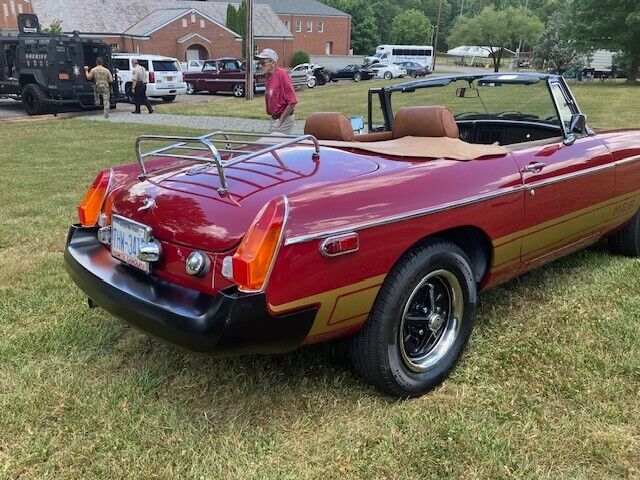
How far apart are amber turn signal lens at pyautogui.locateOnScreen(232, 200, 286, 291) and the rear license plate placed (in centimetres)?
57

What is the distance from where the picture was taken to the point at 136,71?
1605 centimetres

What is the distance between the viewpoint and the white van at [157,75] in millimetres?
20609

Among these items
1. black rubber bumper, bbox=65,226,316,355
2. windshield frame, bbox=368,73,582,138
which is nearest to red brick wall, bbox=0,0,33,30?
windshield frame, bbox=368,73,582,138

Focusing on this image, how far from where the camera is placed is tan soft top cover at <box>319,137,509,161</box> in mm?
2994

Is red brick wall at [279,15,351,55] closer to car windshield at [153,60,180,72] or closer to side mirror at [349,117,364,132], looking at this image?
car windshield at [153,60,180,72]

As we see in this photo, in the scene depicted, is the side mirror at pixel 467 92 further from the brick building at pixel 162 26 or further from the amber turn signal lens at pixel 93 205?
the brick building at pixel 162 26

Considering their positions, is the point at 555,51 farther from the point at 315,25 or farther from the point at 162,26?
the point at 315,25

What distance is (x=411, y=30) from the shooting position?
81750 millimetres

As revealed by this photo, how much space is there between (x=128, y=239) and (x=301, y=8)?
72.6m

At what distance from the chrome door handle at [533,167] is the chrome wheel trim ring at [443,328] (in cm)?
78

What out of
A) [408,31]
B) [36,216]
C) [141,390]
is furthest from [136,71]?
[408,31]

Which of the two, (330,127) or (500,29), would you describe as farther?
(500,29)

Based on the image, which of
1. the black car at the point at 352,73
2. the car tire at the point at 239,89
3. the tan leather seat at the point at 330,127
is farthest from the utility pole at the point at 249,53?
the tan leather seat at the point at 330,127

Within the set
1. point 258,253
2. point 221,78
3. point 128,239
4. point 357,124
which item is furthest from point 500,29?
point 258,253
